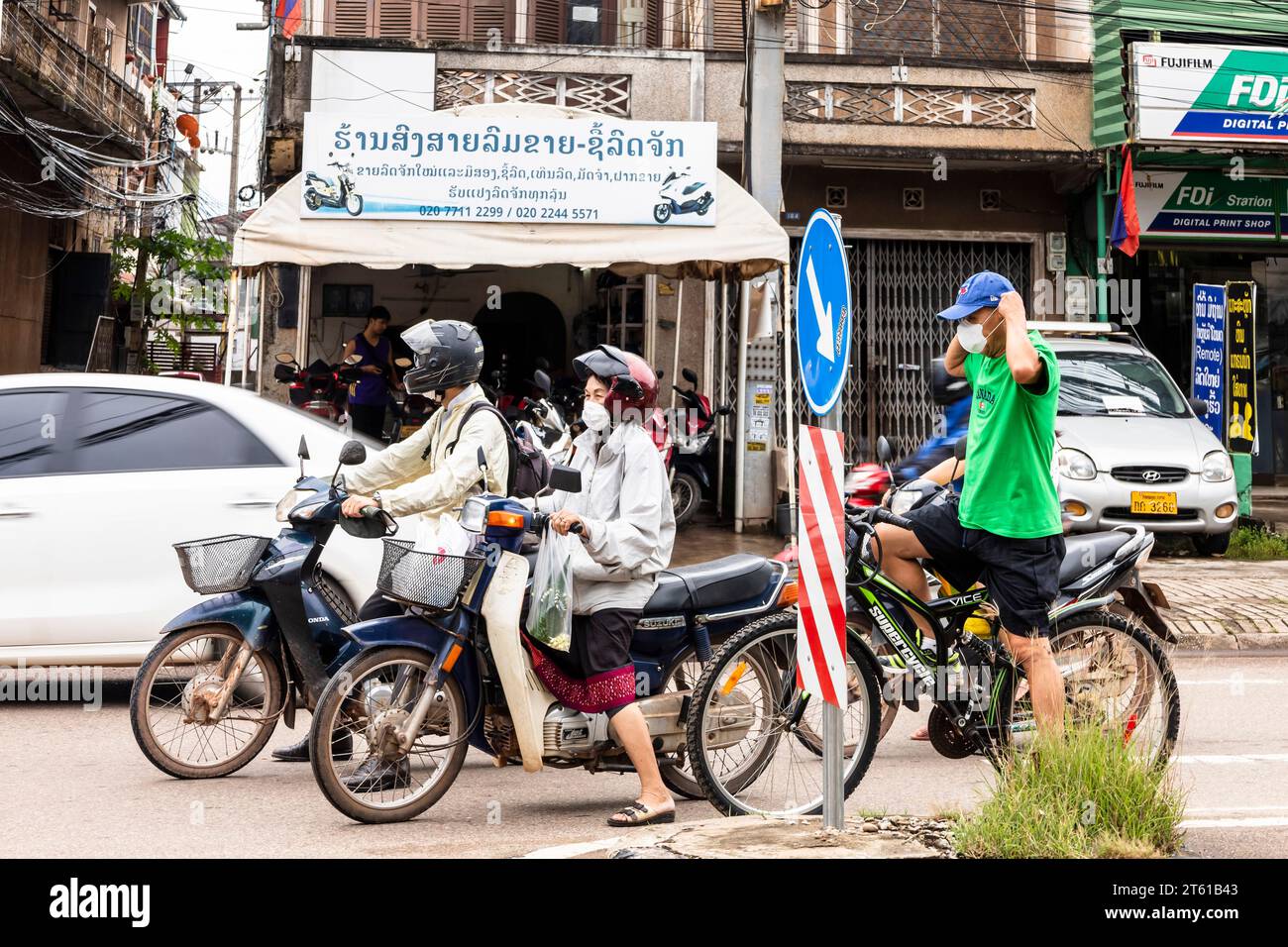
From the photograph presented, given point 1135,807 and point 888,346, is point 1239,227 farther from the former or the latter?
point 1135,807

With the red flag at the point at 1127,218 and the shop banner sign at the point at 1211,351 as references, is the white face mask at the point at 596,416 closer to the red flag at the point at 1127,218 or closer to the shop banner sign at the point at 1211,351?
the shop banner sign at the point at 1211,351

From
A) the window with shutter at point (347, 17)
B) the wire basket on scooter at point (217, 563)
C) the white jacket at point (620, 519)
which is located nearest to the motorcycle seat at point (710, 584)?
the white jacket at point (620, 519)

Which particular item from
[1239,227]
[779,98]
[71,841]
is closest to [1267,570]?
[779,98]

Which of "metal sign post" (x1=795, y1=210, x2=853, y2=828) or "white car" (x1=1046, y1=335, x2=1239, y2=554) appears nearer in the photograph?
"metal sign post" (x1=795, y1=210, x2=853, y2=828)

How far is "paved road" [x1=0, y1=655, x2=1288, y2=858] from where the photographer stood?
4.77m

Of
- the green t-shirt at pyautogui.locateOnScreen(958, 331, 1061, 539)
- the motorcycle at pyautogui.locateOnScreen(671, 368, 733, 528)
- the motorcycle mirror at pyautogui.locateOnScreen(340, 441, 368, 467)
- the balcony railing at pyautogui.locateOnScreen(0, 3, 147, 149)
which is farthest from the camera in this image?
the balcony railing at pyautogui.locateOnScreen(0, 3, 147, 149)

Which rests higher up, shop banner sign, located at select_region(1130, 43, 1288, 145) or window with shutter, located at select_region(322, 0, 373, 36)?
window with shutter, located at select_region(322, 0, 373, 36)

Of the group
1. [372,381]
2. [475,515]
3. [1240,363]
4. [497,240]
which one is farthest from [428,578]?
[1240,363]

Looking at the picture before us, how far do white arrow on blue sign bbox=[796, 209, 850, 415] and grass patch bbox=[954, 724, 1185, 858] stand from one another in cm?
132

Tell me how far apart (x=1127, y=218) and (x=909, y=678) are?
11.9 metres

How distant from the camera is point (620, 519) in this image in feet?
16.4

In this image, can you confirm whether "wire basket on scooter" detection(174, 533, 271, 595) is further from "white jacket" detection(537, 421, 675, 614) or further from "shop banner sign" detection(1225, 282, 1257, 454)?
"shop banner sign" detection(1225, 282, 1257, 454)

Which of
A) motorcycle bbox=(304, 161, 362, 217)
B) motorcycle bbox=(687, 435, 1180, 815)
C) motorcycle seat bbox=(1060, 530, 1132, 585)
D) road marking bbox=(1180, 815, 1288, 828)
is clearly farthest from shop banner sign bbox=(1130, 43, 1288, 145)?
road marking bbox=(1180, 815, 1288, 828)

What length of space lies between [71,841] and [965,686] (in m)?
3.36
